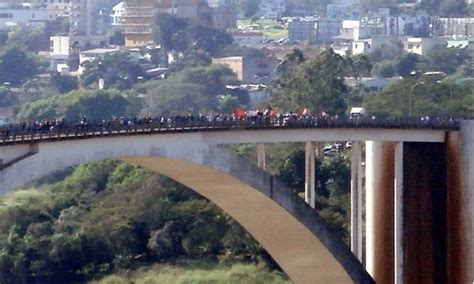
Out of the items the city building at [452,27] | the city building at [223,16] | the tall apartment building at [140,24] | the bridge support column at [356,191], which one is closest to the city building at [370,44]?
the city building at [452,27]


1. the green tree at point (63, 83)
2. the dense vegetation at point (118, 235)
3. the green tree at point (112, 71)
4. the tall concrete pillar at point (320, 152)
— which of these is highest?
the green tree at point (112, 71)

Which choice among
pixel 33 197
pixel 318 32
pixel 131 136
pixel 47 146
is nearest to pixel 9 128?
pixel 47 146

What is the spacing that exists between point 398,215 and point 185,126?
545 cm

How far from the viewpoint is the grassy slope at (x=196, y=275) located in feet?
174

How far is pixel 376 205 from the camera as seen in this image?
4100 cm

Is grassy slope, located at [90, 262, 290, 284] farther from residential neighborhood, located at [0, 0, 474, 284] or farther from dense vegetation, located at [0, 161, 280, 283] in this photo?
dense vegetation, located at [0, 161, 280, 283]

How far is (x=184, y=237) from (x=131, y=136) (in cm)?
2124

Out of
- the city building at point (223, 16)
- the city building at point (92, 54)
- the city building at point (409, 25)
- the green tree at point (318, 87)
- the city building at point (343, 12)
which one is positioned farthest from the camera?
the city building at point (343, 12)

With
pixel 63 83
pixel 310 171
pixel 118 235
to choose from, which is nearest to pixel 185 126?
pixel 310 171

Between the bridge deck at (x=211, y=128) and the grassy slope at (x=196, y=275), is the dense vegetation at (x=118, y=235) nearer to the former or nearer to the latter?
the grassy slope at (x=196, y=275)

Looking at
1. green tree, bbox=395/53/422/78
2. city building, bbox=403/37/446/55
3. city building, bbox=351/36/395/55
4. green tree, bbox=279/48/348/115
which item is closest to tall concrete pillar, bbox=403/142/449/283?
green tree, bbox=279/48/348/115

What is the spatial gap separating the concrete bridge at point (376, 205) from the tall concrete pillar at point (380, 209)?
0.02 metres

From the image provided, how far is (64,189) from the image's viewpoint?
63.5 metres

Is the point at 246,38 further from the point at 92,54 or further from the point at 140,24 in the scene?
the point at 92,54
